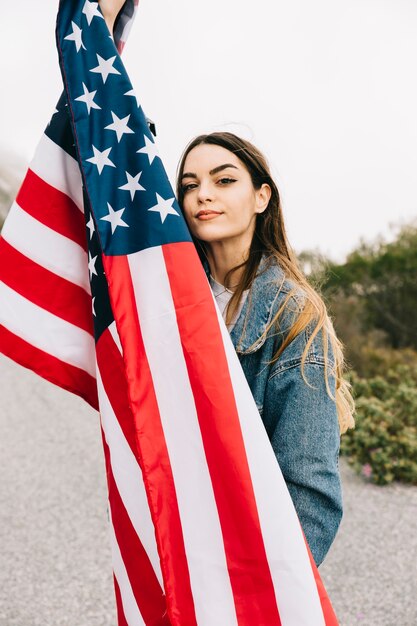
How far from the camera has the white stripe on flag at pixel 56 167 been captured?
1.96m

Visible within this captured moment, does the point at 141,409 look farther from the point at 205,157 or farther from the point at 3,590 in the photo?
the point at 3,590

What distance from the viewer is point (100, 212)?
5.23ft

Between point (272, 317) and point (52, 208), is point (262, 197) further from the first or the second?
point (52, 208)

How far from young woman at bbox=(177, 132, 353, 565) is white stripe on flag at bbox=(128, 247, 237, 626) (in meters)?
0.25

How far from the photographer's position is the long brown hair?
5.24 ft

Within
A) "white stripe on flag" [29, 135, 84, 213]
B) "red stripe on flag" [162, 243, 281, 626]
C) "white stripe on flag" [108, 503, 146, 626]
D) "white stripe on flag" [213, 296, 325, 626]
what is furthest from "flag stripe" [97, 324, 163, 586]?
"white stripe on flag" [29, 135, 84, 213]

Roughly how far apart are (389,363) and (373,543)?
19.5 feet

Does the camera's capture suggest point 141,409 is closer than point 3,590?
Yes

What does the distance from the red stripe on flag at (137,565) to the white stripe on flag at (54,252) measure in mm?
713

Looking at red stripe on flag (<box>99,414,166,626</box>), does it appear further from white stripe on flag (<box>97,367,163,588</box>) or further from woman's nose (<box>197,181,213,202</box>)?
woman's nose (<box>197,181,213,202</box>)

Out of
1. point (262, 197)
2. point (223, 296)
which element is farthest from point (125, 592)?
point (262, 197)

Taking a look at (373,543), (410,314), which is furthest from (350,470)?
(410,314)

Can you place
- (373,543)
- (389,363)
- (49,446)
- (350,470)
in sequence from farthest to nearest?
(389,363) → (49,446) → (350,470) → (373,543)

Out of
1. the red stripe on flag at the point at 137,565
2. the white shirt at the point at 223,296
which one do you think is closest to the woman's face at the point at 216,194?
the white shirt at the point at 223,296
